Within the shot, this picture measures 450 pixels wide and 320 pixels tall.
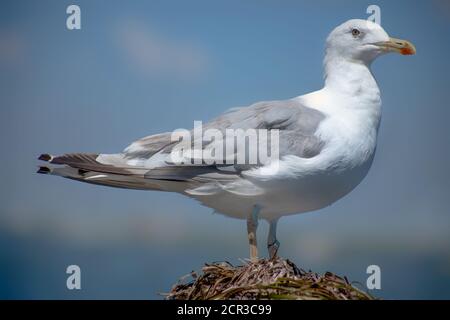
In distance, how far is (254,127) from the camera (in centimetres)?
376

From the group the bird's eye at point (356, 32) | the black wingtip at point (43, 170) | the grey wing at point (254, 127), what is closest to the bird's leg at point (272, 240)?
the grey wing at point (254, 127)

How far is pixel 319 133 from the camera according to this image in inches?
147

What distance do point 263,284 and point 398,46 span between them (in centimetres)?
151

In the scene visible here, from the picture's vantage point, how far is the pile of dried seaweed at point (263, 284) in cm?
313

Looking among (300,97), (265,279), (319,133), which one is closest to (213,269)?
(265,279)

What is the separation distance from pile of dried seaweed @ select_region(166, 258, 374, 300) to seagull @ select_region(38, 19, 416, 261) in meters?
0.39

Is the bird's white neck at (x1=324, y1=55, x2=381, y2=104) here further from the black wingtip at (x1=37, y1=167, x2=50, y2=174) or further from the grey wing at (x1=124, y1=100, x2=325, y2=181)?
the black wingtip at (x1=37, y1=167, x2=50, y2=174)

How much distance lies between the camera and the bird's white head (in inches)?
158

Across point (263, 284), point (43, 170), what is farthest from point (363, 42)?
point (43, 170)

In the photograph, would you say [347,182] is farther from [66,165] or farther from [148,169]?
[66,165]

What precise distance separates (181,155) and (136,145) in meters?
0.31

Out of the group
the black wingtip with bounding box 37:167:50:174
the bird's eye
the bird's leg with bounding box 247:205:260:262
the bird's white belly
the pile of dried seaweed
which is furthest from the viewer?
the bird's eye

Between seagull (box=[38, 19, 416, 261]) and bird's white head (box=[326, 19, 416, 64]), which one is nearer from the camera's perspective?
seagull (box=[38, 19, 416, 261])

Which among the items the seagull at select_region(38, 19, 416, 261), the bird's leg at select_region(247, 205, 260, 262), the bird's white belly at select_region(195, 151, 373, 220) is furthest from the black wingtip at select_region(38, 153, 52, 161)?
the bird's leg at select_region(247, 205, 260, 262)
